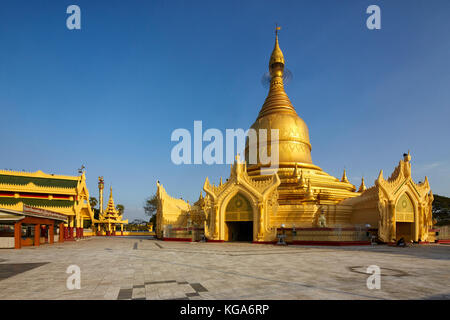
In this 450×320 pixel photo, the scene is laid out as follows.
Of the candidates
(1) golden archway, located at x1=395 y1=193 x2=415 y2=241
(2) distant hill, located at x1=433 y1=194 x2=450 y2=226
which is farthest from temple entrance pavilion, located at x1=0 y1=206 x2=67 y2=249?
(2) distant hill, located at x1=433 y1=194 x2=450 y2=226

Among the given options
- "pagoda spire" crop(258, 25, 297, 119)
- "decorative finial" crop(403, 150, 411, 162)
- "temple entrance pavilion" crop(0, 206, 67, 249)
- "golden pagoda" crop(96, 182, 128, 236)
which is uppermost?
"pagoda spire" crop(258, 25, 297, 119)

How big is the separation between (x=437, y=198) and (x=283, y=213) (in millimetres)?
53581

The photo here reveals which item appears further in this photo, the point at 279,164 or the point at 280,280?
the point at 279,164

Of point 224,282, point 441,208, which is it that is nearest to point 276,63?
point 224,282

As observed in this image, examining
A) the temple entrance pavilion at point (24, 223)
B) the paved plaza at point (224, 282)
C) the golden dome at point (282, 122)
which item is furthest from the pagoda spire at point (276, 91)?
the paved plaza at point (224, 282)

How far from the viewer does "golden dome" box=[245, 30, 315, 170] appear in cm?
3631

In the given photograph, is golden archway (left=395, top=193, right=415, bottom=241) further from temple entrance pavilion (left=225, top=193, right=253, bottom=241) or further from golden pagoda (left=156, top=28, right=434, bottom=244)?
temple entrance pavilion (left=225, top=193, right=253, bottom=241)

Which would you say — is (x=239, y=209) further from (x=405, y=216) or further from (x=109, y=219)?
(x=109, y=219)

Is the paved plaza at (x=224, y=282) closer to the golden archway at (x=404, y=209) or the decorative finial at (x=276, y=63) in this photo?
the golden archway at (x=404, y=209)

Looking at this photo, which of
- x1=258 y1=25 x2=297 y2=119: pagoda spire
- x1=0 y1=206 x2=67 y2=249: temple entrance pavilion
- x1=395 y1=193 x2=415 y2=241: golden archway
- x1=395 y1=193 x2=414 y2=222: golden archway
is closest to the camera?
x1=0 y1=206 x2=67 y2=249: temple entrance pavilion

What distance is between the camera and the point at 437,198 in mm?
61875

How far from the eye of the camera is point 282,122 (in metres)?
37.7
